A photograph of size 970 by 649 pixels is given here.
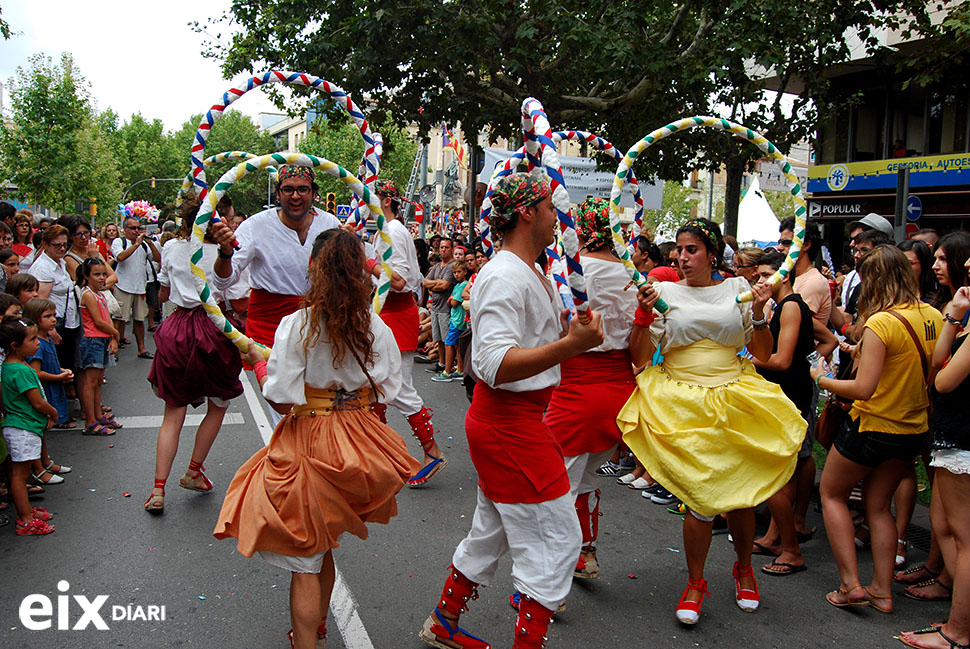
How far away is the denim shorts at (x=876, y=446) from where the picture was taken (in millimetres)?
4238

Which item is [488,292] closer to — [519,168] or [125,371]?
[519,168]

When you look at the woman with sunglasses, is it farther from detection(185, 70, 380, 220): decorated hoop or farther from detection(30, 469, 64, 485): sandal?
detection(185, 70, 380, 220): decorated hoop

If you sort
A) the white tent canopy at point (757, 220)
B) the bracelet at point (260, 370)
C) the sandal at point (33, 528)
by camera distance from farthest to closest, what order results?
the white tent canopy at point (757, 220)
the sandal at point (33, 528)
the bracelet at point (260, 370)

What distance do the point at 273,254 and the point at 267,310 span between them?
369 mm

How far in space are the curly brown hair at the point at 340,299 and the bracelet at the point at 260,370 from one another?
1.00ft

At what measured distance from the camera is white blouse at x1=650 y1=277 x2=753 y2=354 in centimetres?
412

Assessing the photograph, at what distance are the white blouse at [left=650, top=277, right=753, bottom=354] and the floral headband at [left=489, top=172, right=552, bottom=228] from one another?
1.24 m

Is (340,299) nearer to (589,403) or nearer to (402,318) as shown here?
(589,403)

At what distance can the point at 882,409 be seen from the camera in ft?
13.8

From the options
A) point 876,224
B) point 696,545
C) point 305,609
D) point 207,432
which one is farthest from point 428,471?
point 876,224

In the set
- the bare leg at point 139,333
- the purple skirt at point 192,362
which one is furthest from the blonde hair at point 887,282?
the bare leg at point 139,333

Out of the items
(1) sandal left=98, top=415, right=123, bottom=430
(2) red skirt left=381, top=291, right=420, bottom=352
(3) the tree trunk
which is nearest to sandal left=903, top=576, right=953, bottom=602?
(2) red skirt left=381, top=291, right=420, bottom=352

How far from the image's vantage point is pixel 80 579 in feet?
14.3

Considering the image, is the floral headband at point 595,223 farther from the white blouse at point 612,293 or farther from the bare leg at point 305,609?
the bare leg at point 305,609
